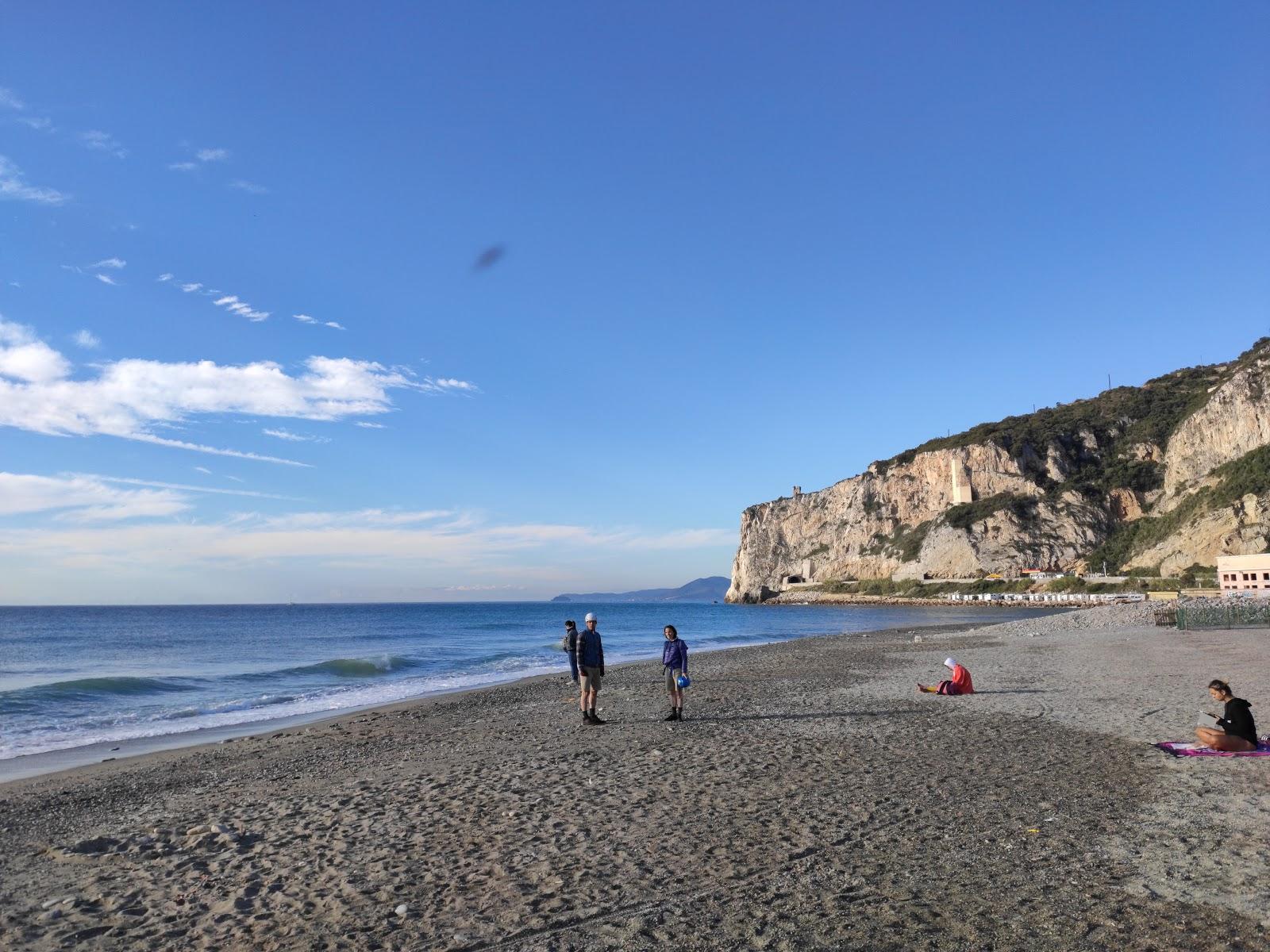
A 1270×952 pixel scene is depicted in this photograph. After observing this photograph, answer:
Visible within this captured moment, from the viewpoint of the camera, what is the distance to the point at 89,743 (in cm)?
1500

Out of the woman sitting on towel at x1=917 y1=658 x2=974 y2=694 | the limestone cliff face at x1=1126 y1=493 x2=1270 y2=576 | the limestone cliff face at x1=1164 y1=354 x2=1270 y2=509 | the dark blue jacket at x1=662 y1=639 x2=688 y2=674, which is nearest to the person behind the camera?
the dark blue jacket at x1=662 y1=639 x2=688 y2=674

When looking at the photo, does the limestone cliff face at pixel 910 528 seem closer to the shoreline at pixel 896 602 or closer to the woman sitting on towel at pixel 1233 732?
the shoreline at pixel 896 602

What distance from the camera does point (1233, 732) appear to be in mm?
9031

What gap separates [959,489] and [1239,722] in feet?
373

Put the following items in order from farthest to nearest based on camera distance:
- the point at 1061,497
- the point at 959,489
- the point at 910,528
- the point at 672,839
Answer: the point at 910,528 < the point at 959,489 < the point at 1061,497 < the point at 672,839

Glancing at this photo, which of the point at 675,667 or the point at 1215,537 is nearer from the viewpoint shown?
the point at 675,667

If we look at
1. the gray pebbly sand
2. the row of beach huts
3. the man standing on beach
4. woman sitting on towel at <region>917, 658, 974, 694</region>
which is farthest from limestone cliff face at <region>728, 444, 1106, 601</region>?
the man standing on beach

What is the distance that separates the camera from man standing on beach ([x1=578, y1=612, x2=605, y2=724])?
12969 millimetres

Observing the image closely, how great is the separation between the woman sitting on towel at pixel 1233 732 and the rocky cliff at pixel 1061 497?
73.4m

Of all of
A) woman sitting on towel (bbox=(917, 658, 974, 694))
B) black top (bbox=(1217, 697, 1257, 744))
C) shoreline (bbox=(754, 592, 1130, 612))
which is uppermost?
black top (bbox=(1217, 697, 1257, 744))

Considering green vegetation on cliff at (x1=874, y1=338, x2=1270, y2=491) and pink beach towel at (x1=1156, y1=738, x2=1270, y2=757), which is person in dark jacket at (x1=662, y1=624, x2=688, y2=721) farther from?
green vegetation on cliff at (x1=874, y1=338, x2=1270, y2=491)

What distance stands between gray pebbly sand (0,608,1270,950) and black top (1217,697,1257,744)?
0.49 meters

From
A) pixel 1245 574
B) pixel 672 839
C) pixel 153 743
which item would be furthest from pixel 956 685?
pixel 1245 574

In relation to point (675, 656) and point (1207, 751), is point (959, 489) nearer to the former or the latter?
point (675, 656)
